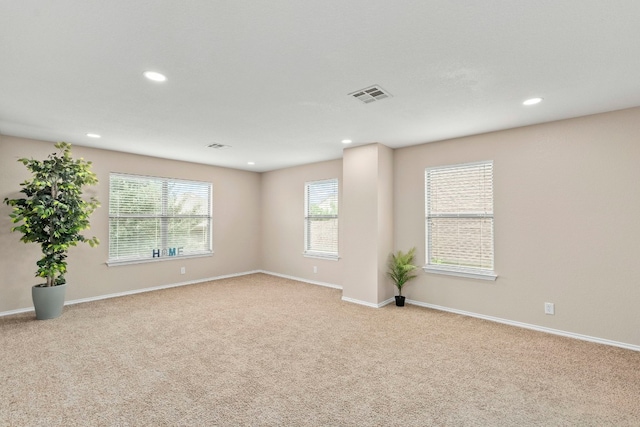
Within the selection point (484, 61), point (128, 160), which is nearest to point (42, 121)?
point (128, 160)

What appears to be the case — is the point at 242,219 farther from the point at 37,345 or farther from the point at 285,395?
the point at 285,395

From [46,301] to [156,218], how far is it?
2.15 meters

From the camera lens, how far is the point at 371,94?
2840mm

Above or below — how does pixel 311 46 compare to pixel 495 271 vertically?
above

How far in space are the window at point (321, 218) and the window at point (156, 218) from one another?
218cm

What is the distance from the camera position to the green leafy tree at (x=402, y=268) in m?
4.54

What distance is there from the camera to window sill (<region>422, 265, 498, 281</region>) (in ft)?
13.1

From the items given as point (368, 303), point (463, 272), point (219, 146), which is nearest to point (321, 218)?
point (368, 303)

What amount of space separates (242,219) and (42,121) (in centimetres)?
405

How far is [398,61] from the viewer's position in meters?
2.24

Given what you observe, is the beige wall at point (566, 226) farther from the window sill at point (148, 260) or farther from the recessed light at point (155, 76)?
the window sill at point (148, 260)

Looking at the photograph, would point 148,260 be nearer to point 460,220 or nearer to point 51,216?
point 51,216

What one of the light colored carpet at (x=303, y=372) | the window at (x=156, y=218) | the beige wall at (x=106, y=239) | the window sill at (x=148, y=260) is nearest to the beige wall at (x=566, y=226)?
the light colored carpet at (x=303, y=372)

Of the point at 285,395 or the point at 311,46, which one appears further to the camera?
the point at 285,395
